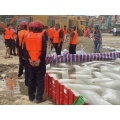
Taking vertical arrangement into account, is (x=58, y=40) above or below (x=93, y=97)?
above

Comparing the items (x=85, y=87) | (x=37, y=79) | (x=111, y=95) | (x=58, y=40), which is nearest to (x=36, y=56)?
(x=37, y=79)

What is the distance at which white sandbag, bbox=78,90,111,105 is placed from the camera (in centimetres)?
482

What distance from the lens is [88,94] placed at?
5344 millimetres

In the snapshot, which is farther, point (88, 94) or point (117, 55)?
point (117, 55)

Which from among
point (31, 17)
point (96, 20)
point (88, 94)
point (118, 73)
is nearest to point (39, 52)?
point (88, 94)

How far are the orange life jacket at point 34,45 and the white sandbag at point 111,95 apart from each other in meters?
1.60

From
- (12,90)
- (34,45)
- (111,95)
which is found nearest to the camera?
(34,45)

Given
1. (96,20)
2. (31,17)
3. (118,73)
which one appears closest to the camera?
(118,73)

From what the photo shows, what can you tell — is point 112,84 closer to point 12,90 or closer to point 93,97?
point 93,97

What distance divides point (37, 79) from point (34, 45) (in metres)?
0.68

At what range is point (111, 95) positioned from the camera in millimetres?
5410

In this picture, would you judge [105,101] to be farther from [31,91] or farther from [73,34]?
[73,34]

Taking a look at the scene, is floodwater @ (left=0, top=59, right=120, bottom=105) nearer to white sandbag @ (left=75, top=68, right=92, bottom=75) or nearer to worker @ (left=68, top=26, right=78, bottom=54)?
white sandbag @ (left=75, top=68, right=92, bottom=75)

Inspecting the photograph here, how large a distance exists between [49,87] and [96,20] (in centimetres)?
3342
